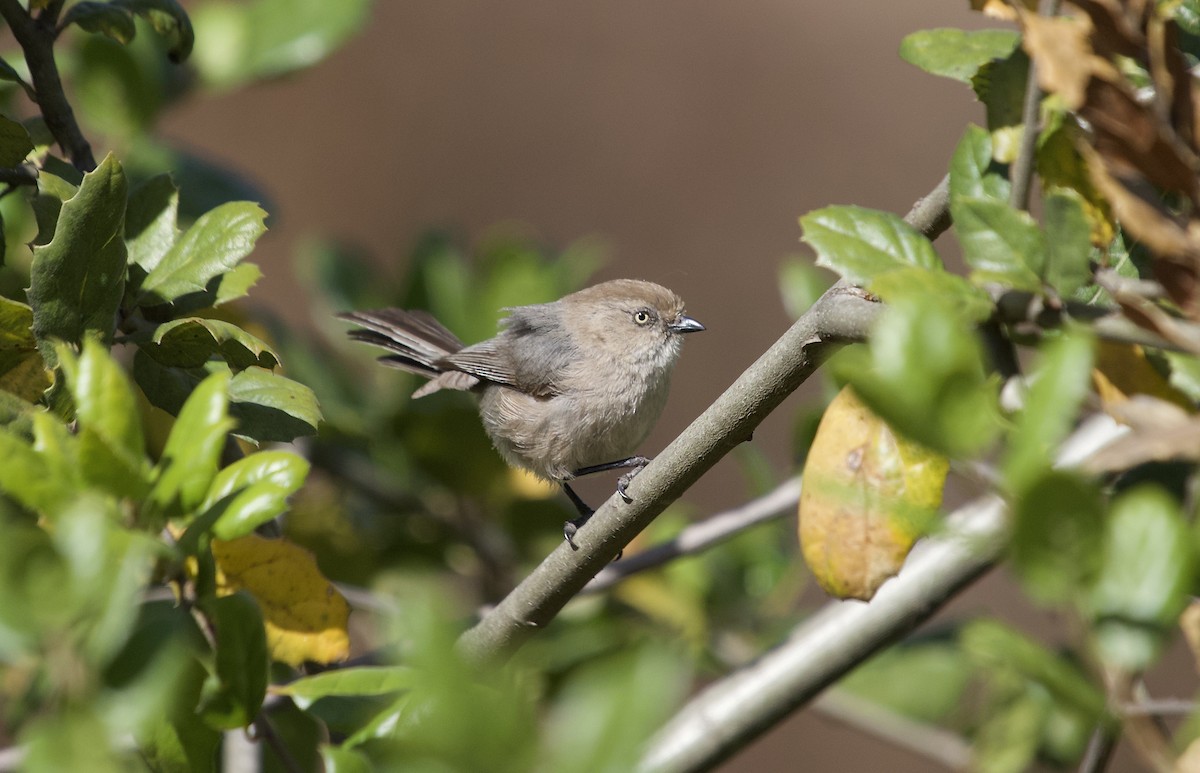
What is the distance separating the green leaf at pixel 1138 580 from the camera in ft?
2.96

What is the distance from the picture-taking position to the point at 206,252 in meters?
1.84

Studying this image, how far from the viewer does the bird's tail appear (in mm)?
3648

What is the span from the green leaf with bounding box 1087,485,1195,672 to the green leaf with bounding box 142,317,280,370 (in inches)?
50.0

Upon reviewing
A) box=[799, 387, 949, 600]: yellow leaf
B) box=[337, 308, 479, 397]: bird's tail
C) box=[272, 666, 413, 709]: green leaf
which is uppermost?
box=[799, 387, 949, 600]: yellow leaf

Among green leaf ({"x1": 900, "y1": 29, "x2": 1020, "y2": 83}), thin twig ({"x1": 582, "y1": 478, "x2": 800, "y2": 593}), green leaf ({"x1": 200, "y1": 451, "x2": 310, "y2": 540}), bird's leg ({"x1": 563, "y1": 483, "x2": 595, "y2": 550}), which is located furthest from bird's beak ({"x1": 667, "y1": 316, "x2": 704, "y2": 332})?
green leaf ({"x1": 200, "y1": 451, "x2": 310, "y2": 540})

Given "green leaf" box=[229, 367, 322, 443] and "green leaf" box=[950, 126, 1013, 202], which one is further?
"green leaf" box=[229, 367, 322, 443]

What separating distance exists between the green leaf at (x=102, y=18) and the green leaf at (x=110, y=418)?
3.37ft

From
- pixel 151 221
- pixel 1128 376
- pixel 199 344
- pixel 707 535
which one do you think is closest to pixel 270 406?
pixel 199 344

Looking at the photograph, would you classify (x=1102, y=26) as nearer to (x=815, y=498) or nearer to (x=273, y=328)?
(x=815, y=498)

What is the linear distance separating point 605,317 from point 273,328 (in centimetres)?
142

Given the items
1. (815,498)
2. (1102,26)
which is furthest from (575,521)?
(1102,26)

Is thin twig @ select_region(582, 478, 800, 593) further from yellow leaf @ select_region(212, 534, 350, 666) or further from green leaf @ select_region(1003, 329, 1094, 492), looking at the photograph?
green leaf @ select_region(1003, 329, 1094, 492)

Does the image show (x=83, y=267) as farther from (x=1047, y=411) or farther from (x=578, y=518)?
(x=578, y=518)

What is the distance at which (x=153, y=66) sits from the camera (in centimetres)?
321
